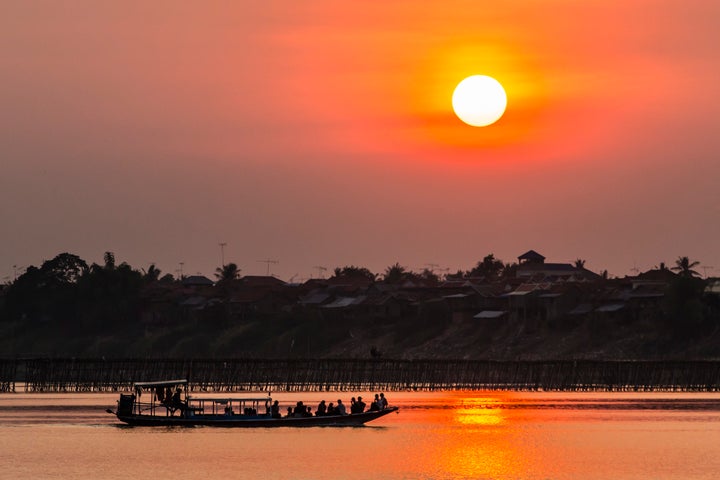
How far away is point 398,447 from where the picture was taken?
3317 inches

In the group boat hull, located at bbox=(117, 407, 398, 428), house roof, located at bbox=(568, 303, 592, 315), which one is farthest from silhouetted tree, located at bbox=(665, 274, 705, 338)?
boat hull, located at bbox=(117, 407, 398, 428)

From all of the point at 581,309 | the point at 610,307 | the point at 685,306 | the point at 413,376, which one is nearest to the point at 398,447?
the point at 413,376

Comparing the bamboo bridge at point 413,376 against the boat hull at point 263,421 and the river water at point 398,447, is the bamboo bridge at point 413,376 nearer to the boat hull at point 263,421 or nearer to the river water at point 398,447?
the river water at point 398,447

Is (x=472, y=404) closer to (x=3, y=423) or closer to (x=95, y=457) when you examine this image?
(x=3, y=423)

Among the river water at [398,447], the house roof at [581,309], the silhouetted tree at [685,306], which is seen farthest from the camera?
the house roof at [581,309]

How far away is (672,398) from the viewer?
5517 inches

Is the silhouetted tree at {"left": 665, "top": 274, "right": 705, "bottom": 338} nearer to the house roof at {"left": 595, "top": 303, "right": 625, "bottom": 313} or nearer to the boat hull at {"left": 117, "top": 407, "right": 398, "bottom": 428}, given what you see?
the house roof at {"left": 595, "top": 303, "right": 625, "bottom": 313}

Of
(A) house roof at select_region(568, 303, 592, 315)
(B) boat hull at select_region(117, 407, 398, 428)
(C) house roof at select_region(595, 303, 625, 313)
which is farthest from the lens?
(A) house roof at select_region(568, 303, 592, 315)

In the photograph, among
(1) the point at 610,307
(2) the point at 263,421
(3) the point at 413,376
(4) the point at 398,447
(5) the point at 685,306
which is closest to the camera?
(4) the point at 398,447

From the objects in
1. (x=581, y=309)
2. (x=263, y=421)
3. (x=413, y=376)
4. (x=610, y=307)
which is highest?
(x=610, y=307)

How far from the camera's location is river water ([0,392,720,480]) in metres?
74.1

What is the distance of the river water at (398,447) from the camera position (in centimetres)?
7412

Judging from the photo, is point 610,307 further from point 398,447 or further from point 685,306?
point 398,447

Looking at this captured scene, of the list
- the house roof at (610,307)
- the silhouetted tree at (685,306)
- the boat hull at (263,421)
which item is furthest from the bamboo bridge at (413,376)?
the boat hull at (263,421)
